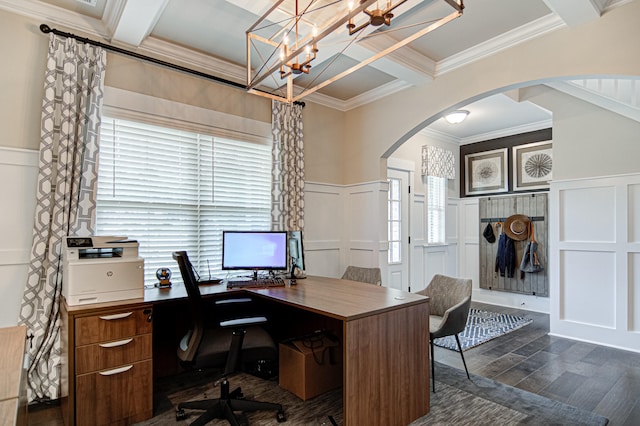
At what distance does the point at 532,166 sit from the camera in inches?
213

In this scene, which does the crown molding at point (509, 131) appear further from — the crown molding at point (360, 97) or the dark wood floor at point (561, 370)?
the dark wood floor at point (561, 370)

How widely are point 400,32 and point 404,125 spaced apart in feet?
3.54

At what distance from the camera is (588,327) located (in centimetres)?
389

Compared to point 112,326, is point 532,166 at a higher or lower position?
higher

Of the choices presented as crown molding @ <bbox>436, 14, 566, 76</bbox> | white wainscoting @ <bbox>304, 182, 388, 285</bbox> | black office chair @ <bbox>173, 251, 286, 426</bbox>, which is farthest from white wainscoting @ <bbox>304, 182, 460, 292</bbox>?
black office chair @ <bbox>173, 251, 286, 426</bbox>

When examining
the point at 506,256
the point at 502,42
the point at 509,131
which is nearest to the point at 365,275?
the point at 502,42

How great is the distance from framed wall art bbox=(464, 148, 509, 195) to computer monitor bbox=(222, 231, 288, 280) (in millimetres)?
4336

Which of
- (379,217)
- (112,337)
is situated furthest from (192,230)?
(379,217)

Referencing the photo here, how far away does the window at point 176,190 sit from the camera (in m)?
2.89

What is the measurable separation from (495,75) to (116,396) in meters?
3.72

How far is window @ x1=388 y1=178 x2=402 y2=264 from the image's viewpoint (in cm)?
511

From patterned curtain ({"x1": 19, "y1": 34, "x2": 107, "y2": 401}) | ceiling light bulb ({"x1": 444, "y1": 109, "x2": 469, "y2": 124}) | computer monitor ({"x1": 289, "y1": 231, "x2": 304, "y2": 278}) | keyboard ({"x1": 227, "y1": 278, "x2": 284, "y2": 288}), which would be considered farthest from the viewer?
ceiling light bulb ({"x1": 444, "y1": 109, "x2": 469, "y2": 124})

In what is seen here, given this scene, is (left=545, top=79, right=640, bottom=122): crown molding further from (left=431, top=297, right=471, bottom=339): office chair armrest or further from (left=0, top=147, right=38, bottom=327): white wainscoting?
(left=0, top=147, right=38, bottom=327): white wainscoting

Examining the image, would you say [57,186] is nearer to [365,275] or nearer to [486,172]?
[365,275]
